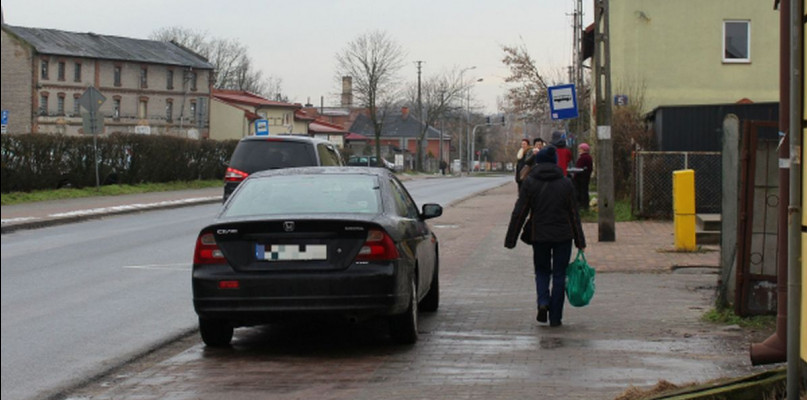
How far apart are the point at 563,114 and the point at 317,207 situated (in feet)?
46.6

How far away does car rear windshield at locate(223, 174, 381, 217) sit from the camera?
355 inches

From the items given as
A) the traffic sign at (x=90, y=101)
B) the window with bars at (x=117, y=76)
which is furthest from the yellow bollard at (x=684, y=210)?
the window with bars at (x=117, y=76)

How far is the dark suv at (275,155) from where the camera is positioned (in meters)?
21.0

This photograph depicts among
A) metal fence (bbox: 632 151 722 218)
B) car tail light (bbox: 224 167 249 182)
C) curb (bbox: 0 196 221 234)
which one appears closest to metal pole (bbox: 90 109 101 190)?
curb (bbox: 0 196 221 234)

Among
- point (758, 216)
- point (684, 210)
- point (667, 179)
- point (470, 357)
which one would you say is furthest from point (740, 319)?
point (667, 179)

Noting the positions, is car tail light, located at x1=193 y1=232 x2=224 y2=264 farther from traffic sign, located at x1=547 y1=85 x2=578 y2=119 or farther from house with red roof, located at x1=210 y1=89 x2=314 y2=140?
house with red roof, located at x1=210 y1=89 x2=314 y2=140

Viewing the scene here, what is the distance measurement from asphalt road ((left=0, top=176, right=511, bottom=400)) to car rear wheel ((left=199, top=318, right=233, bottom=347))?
557 mm

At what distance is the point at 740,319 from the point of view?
33.0 feet

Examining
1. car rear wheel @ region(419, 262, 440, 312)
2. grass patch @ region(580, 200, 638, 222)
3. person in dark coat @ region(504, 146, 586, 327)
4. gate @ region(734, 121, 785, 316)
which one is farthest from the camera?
grass patch @ region(580, 200, 638, 222)

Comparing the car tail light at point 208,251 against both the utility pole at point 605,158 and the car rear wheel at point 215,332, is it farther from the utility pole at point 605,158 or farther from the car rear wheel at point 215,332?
the utility pole at point 605,158

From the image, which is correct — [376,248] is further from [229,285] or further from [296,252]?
[229,285]

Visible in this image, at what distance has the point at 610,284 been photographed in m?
13.8

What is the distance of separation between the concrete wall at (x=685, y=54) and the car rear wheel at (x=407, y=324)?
2944 cm

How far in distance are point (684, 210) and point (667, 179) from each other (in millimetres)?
7875
